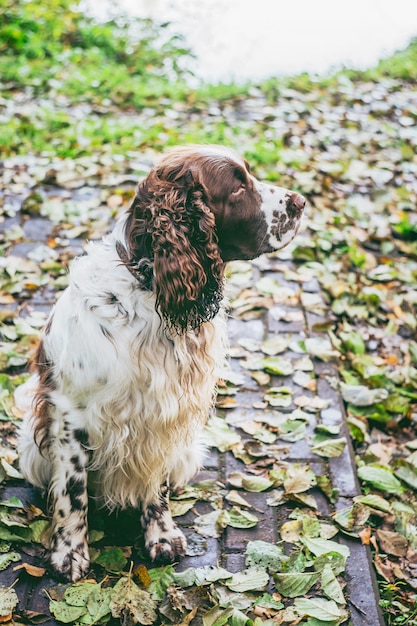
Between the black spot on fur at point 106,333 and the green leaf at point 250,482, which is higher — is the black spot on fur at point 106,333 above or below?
above

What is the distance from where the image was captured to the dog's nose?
322cm

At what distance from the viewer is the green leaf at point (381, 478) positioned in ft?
12.3

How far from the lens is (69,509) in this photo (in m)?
3.21

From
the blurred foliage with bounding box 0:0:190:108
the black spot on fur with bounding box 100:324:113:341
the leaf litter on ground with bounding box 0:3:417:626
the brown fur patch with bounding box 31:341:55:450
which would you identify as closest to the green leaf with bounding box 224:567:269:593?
the leaf litter on ground with bounding box 0:3:417:626

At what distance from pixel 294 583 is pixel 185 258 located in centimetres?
141

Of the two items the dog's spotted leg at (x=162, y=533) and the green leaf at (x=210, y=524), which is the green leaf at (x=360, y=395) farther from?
the dog's spotted leg at (x=162, y=533)

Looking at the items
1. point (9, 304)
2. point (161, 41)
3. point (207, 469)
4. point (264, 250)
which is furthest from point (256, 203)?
point (161, 41)

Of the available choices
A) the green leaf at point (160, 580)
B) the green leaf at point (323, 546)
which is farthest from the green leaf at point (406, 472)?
the green leaf at point (160, 580)

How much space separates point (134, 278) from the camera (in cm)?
296

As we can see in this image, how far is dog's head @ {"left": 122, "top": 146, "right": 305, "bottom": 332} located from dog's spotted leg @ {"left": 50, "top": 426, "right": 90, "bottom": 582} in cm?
72

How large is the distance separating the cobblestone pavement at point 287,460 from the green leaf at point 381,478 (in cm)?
7

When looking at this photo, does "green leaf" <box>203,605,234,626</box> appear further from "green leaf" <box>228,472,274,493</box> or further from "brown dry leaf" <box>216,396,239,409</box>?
"brown dry leaf" <box>216,396,239,409</box>

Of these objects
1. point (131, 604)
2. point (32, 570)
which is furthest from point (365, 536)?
point (32, 570)

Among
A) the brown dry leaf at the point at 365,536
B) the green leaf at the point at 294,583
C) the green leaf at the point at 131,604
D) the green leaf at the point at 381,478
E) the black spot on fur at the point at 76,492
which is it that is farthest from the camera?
the green leaf at the point at 381,478
